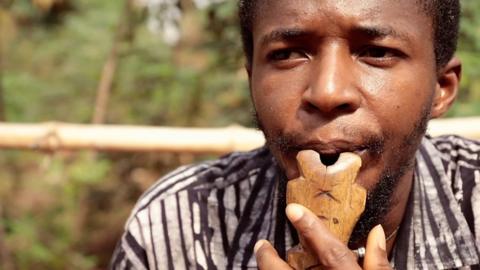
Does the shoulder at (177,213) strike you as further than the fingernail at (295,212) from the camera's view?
Yes

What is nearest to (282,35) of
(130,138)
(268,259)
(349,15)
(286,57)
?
(286,57)

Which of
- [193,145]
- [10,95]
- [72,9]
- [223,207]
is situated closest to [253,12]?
[223,207]

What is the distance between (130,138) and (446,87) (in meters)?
1.41

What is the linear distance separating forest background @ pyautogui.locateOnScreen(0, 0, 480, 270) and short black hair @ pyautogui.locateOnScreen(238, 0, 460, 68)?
6.30ft

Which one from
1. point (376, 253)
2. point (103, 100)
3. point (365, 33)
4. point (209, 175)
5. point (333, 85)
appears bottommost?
point (376, 253)

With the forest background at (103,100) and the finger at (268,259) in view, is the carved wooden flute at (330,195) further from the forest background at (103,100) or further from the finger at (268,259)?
the forest background at (103,100)

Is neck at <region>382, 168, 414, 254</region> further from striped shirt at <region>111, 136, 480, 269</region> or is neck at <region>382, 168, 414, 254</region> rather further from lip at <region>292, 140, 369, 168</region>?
lip at <region>292, 140, 369, 168</region>

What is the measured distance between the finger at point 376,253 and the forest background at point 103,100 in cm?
250

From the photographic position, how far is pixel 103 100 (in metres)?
4.82

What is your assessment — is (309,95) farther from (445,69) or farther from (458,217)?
(458,217)

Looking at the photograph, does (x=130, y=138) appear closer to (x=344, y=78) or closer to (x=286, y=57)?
(x=286, y=57)

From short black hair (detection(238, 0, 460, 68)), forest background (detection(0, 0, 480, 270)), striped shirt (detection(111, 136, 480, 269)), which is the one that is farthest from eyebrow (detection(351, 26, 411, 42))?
forest background (detection(0, 0, 480, 270))

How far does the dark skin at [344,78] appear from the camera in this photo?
133 cm

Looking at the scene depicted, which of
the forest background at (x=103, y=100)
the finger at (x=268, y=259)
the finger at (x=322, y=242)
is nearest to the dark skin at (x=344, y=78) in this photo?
the finger at (x=268, y=259)
